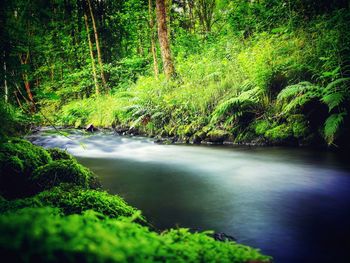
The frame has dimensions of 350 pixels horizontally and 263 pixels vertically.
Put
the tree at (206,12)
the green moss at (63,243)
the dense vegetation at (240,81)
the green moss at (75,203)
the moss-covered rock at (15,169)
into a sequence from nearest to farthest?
the green moss at (63,243)
the green moss at (75,203)
the dense vegetation at (240,81)
the moss-covered rock at (15,169)
the tree at (206,12)

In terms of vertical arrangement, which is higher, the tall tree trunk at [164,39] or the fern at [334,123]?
the tall tree trunk at [164,39]

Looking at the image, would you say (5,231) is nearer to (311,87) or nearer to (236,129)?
(311,87)

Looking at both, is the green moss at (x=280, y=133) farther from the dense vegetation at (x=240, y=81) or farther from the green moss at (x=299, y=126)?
the green moss at (x=299, y=126)

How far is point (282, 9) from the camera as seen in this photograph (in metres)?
11.8

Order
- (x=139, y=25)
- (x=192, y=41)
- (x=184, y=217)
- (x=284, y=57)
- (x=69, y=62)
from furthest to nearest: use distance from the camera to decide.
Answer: (x=69, y=62) → (x=139, y=25) → (x=192, y=41) → (x=284, y=57) → (x=184, y=217)

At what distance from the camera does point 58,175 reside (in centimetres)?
344

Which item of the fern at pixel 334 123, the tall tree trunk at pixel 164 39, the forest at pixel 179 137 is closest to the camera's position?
the forest at pixel 179 137

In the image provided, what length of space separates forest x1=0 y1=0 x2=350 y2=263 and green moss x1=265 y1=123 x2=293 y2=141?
0.10 ft

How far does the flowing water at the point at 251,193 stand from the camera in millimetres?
2984

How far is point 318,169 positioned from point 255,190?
1.76 meters

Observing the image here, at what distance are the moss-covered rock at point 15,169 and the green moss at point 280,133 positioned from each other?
618 cm

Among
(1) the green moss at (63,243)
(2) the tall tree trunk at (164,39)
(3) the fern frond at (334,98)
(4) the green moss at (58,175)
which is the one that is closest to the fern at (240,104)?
(3) the fern frond at (334,98)

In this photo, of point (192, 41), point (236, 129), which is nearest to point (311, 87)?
point (236, 129)

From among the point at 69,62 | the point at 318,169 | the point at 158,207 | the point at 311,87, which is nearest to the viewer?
the point at 158,207
